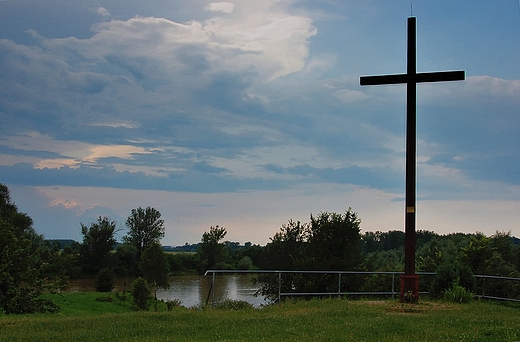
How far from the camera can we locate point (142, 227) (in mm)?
71875

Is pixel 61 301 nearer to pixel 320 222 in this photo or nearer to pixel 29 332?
pixel 320 222

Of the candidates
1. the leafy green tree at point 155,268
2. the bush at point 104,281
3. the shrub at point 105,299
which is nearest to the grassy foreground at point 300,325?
the leafy green tree at point 155,268

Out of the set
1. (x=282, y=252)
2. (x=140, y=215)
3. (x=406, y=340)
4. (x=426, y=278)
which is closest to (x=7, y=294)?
A: (x=282, y=252)

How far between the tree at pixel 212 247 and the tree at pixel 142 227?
14957 mm

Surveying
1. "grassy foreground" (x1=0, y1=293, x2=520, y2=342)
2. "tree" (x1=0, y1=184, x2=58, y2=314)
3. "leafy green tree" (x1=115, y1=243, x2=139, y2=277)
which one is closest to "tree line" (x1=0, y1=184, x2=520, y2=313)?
"tree" (x1=0, y1=184, x2=58, y2=314)

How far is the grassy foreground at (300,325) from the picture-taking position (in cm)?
933

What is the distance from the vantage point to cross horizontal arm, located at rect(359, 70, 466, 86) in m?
14.5

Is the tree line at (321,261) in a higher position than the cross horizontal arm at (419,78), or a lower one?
lower

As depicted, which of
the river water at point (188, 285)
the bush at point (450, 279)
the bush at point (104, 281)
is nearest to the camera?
the bush at point (450, 279)

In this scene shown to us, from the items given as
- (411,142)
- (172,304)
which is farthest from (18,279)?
(411,142)

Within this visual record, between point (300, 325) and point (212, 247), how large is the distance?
46871mm

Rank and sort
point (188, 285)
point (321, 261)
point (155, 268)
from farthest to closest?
point (188, 285), point (155, 268), point (321, 261)

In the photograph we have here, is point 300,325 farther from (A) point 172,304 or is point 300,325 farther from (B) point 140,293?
(B) point 140,293

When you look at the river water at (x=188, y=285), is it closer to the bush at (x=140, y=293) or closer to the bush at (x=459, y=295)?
the bush at (x=140, y=293)
